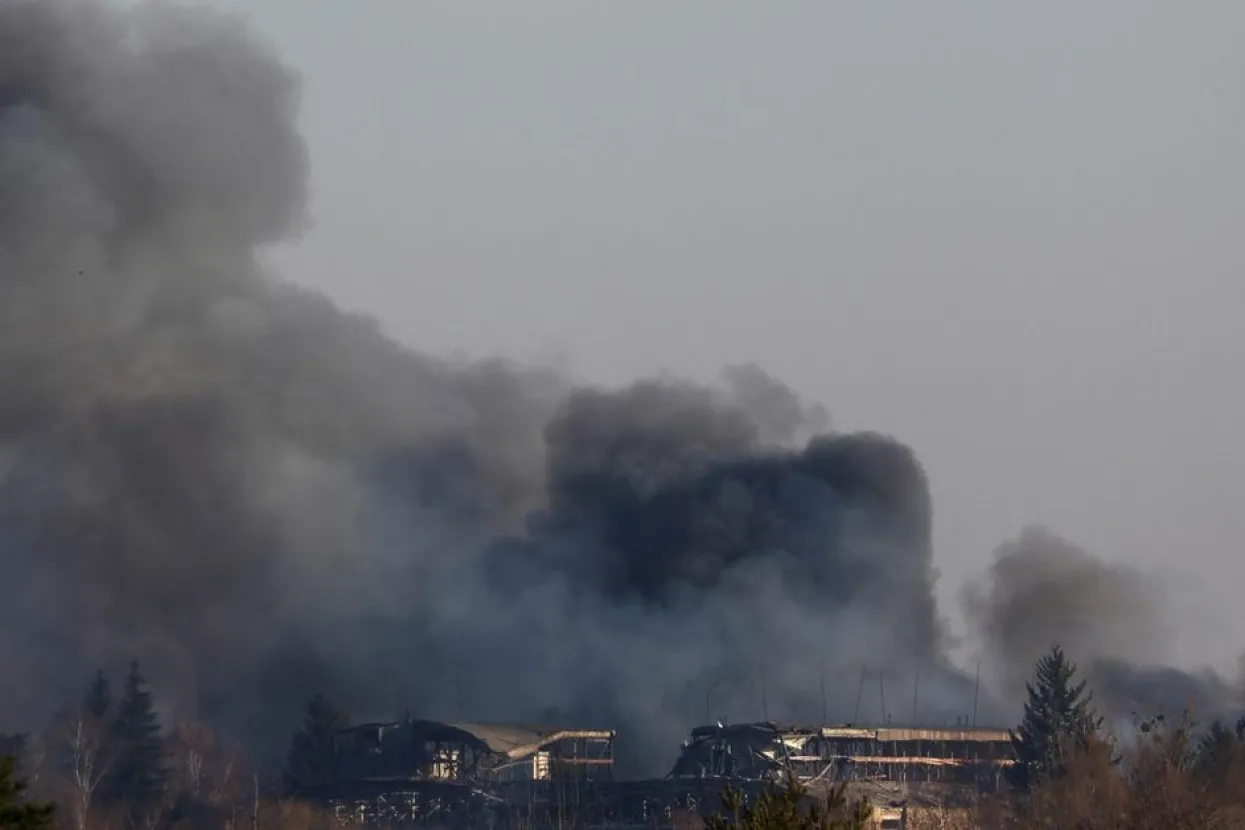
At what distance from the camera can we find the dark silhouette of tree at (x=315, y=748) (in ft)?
237

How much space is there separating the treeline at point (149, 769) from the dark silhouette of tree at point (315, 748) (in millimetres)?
39

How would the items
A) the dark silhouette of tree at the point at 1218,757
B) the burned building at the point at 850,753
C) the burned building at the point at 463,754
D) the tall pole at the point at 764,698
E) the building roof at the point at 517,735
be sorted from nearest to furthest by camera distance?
the dark silhouette of tree at the point at 1218,757, the burned building at the point at 850,753, the burned building at the point at 463,754, the building roof at the point at 517,735, the tall pole at the point at 764,698

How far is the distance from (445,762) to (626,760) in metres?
11.5

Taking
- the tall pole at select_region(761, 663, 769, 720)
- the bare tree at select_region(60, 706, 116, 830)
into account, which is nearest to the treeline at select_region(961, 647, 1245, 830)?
the tall pole at select_region(761, 663, 769, 720)

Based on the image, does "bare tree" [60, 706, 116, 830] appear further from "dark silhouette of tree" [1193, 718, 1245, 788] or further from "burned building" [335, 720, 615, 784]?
"dark silhouette of tree" [1193, 718, 1245, 788]

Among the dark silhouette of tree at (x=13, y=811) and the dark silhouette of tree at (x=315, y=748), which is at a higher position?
the dark silhouette of tree at (x=315, y=748)

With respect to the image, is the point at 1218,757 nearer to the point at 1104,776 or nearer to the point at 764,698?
the point at 1104,776

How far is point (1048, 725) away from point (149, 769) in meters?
31.5

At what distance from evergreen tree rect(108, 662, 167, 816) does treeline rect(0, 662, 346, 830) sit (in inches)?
1.4

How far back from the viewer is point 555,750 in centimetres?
7200

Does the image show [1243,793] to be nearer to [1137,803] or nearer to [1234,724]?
[1137,803]

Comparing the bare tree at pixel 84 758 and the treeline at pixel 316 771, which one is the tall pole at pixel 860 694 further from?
the bare tree at pixel 84 758

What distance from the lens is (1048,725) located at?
209 ft

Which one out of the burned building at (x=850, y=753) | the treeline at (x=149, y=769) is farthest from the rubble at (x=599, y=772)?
the treeline at (x=149, y=769)
